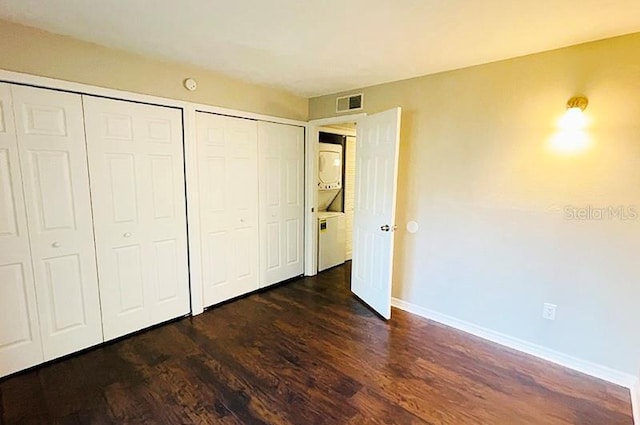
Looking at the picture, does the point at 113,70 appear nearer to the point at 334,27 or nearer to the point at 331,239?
the point at 334,27

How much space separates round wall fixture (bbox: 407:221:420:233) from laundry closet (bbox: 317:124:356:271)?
1.40 metres

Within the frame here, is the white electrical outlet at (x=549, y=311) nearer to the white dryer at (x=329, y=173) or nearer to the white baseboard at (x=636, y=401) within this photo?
the white baseboard at (x=636, y=401)

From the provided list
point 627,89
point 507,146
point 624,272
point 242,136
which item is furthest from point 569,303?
point 242,136

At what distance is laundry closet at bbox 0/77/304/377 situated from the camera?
2.13 m

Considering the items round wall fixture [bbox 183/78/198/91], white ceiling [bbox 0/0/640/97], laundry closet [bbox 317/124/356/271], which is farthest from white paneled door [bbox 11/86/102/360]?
laundry closet [bbox 317/124/356/271]

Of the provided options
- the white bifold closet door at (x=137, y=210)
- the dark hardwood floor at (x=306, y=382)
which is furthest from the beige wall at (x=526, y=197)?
the white bifold closet door at (x=137, y=210)

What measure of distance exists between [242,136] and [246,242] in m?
1.13

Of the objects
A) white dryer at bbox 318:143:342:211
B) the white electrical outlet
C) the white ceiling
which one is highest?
the white ceiling

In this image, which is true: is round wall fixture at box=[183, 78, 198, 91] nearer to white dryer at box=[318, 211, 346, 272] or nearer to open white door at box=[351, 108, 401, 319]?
open white door at box=[351, 108, 401, 319]

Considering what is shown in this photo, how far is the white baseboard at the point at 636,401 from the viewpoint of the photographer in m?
1.87

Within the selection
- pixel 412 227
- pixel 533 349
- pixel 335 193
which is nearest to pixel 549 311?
pixel 533 349

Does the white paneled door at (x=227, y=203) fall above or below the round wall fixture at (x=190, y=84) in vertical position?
below

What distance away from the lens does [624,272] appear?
2133 mm

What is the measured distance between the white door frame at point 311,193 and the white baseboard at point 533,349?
4.48ft
